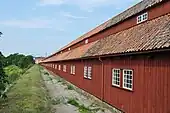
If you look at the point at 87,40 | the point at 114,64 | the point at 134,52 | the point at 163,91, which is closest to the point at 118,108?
the point at 114,64

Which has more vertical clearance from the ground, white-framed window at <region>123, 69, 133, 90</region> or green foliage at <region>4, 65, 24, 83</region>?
white-framed window at <region>123, 69, 133, 90</region>

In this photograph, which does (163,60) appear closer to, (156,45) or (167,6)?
(156,45)

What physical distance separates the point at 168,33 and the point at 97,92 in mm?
9094

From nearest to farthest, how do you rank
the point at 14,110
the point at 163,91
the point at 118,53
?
the point at 163,91, the point at 14,110, the point at 118,53

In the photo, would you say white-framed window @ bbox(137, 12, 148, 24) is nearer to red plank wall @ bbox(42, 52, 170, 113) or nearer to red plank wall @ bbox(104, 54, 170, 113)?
red plank wall @ bbox(42, 52, 170, 113)

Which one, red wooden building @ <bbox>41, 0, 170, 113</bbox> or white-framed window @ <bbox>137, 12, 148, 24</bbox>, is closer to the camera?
red wooden building @ <bbox>41, 0, 170, 113</bbox>

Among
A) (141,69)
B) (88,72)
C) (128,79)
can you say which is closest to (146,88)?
(141,69)

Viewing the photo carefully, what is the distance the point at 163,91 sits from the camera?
9672 mm

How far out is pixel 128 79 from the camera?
13258 mm

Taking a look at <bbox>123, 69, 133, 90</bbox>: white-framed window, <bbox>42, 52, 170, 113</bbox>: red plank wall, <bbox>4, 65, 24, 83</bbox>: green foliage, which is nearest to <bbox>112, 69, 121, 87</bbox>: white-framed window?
<bbox>42, 52, 170, 113</bbox>: red plank wall

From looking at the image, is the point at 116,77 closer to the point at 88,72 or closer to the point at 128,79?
the point at 128,79

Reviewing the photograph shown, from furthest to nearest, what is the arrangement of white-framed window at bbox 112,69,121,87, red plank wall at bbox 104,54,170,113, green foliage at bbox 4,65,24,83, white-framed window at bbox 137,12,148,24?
green foliage at bbox 4,65,24,83, white-framed window at bbox 137,12,148,24, white-framed window at bbox 112,69,121,87, red plank wall at bbox 104,54,170,113

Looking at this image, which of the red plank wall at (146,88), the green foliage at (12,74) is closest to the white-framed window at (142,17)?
the red plank wall at (146,88)

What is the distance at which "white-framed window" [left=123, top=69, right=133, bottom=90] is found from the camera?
1282 cm
